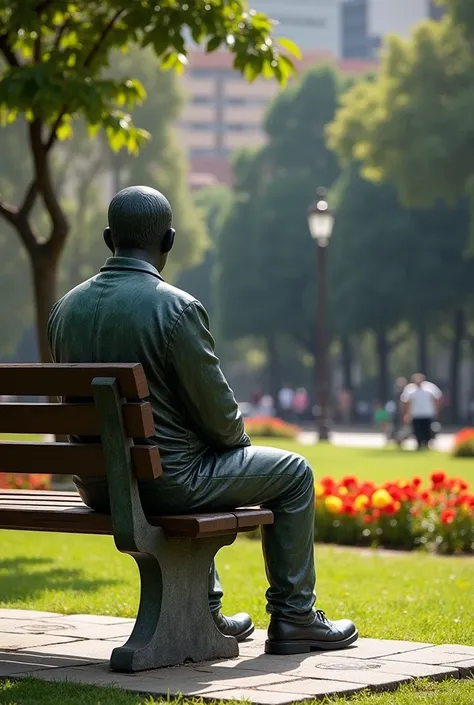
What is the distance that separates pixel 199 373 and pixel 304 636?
1.15 meters

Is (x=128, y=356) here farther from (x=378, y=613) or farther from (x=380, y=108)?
(x=380, y=108)

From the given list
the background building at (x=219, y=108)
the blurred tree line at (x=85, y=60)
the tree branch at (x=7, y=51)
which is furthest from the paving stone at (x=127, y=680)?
the background building at (x=219, y=108)

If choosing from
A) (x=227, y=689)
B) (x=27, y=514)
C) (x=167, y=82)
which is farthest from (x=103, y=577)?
(x=167, y=82)

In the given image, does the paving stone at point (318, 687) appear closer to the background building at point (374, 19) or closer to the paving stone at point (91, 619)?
the paving stone at point (91, 619)

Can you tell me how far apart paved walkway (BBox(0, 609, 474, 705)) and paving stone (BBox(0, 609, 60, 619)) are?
1.86 feet

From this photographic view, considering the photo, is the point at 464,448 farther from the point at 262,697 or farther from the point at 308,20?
the point at 308,20

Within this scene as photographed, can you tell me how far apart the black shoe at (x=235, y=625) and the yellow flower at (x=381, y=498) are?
18.0ft

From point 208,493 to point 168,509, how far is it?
0.52 feet

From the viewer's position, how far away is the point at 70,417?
560 centimetres

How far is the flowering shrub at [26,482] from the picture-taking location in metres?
14.0

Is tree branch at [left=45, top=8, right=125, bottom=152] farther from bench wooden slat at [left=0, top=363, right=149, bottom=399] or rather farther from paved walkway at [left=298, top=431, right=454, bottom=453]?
paved walkway at [left=298, top=431, right=454, bottom=453]

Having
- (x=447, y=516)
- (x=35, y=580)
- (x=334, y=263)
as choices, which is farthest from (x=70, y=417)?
(x=334, y=263)

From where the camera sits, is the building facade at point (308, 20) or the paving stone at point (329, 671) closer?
the paving stone at point (329, 671)

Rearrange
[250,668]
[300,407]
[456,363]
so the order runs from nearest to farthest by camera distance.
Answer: [250,668] < [456,363] < [300,407]
